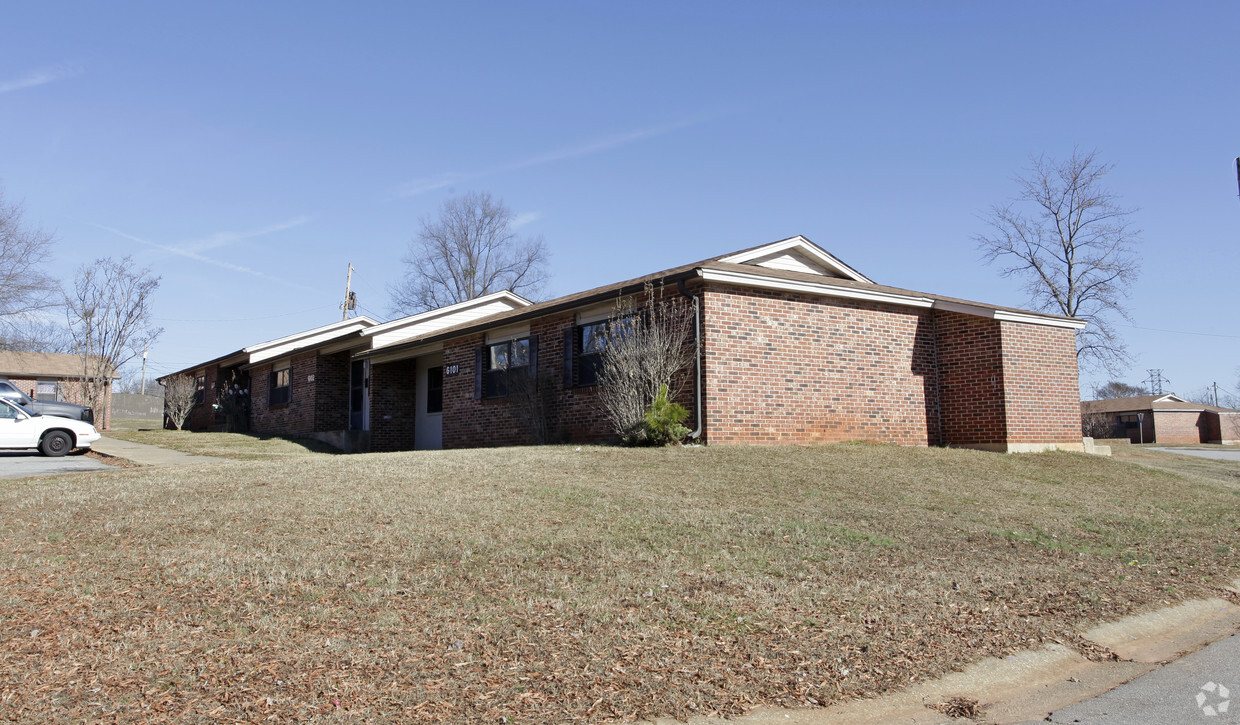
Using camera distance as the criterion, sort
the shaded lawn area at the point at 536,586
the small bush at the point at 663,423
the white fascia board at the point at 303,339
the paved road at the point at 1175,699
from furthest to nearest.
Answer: the white fascia board at the point at 303,339
the small bush at the point at 663,423
the paved road at the point at 1175,699
the shaded lawn area at the point at 536,586

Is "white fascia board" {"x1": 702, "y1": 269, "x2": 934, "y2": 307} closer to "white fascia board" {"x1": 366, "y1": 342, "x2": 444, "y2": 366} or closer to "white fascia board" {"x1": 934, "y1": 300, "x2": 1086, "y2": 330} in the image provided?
"white fascia board" {"x1": 934, "y1": 300, "x2": 1086, "y2": 330}

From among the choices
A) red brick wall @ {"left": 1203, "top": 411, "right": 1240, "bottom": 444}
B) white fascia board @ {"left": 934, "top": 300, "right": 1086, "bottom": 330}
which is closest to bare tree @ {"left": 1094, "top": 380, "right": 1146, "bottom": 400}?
red brick wall @ {"left": 1203, "top": 411, "right": 1240, "bottom": 444}

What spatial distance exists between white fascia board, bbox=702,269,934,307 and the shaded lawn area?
362cm

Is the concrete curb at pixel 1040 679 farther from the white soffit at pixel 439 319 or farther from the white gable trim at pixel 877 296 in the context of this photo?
the white soffit at pixel 439 319

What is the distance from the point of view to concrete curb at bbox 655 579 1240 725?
4094mm

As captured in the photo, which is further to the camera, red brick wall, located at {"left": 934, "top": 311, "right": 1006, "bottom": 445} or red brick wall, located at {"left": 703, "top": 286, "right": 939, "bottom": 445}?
red brick wall, located at {"left": 934, "top": 311, "right": 1006, "bottom": 445}

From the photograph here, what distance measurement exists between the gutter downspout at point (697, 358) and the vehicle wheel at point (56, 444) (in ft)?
37.2

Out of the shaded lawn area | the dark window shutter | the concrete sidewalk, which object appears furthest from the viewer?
the dark window shutter

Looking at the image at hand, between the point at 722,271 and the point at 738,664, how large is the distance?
883 centimetres

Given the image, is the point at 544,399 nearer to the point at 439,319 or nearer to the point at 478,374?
the point at 478,374

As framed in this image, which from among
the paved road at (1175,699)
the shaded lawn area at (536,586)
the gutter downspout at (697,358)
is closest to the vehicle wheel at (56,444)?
the shaded lawn area at (536,586)

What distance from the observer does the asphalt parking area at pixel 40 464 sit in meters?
11.7

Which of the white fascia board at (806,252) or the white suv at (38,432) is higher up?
the white fascia board at (806,252)

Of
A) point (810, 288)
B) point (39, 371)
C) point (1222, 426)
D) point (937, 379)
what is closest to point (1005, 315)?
point (937, 379)
